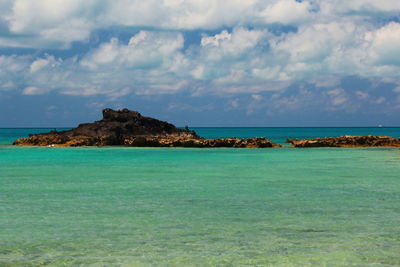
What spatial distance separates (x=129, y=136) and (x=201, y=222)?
225 ft

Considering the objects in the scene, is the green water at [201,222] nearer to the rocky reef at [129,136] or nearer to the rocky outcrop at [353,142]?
the rocky outcrop at [353,142]

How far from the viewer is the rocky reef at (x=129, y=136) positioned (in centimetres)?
7588

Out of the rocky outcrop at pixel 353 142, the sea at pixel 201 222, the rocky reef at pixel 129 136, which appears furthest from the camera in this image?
the rocky reef at pixel 129 136

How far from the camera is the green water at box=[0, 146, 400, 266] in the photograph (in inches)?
453

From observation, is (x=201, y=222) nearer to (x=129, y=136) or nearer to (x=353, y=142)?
(x=353, y=142)

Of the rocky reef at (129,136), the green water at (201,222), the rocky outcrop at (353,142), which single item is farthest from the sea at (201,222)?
the rocky reef at (129,136)

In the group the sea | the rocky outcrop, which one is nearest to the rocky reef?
the rocky outcrop

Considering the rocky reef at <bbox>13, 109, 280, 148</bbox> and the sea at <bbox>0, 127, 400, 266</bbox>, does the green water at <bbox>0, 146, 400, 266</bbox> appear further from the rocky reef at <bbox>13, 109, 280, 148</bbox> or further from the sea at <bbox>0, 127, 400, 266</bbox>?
the rocky reef at <bbox>13, 109, 280, 148</bbox>

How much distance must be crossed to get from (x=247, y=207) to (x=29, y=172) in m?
20.3

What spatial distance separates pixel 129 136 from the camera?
83.0m

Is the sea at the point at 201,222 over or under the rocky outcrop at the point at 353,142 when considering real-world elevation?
under

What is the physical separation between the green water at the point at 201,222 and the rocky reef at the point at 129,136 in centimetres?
4741

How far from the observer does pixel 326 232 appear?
13.9 meters

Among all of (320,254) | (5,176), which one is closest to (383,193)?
(320,254)
